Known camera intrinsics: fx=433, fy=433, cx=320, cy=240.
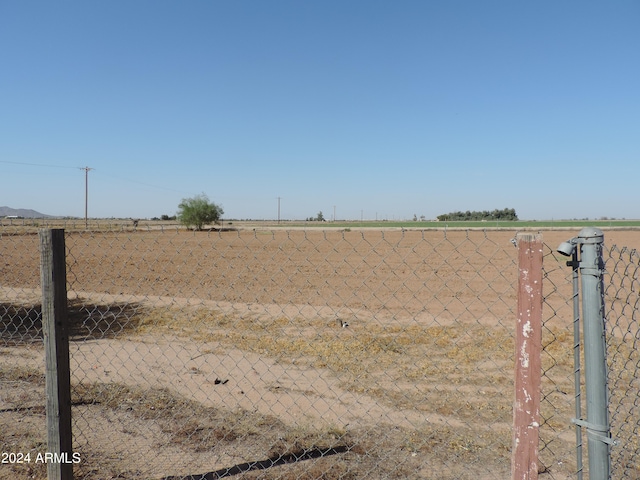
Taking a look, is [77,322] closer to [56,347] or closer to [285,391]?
[285,391]

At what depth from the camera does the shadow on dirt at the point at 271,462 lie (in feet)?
9.57

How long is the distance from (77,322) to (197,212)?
207 feet

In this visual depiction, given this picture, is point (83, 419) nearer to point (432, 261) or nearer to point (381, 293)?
point (381, 293)

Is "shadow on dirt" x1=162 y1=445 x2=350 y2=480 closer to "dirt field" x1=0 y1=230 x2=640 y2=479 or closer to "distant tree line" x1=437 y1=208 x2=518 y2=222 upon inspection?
"dirt field" x1=0 y1=230 x2=640 y2=479

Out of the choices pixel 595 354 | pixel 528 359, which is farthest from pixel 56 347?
pixel 595 354

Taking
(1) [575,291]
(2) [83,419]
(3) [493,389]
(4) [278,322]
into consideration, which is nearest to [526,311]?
(1) [575,291]

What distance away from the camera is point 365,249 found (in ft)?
87.4

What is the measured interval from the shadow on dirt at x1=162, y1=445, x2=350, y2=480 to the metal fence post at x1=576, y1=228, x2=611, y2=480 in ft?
6.62

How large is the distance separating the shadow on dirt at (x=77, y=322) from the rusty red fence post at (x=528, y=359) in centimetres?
535

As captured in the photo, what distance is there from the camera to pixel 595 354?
68.0 inches

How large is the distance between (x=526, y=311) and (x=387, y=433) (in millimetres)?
2351

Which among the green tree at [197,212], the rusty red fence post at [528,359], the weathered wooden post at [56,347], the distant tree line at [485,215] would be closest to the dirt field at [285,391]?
the rusty red fence post at [528,359]

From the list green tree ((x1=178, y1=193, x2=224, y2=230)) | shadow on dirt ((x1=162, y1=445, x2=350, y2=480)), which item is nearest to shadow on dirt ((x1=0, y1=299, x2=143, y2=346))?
shadow on dirt ((x1=162, y1=445, x2=350, y2=480))

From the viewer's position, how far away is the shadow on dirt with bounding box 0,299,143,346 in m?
6.55
